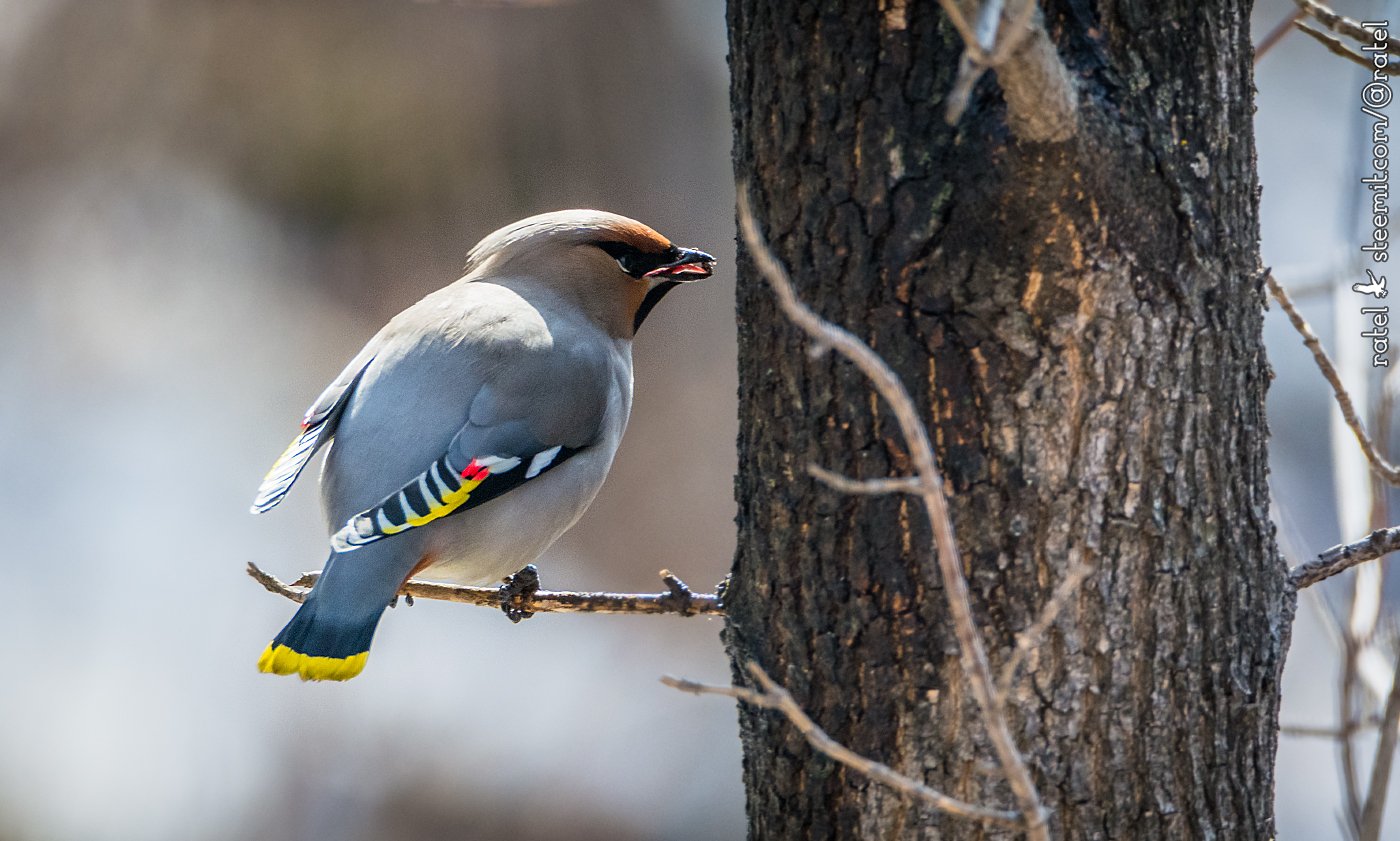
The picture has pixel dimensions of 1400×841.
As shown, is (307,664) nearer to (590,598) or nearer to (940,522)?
(590,598)

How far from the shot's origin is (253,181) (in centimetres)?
695

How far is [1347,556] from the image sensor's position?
6.13 feet

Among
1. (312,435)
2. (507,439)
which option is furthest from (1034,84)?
(312,435)

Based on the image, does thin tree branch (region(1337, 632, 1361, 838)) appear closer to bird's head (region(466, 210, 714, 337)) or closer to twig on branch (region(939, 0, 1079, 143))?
twig on branch (region(939, 0, 1079, 143))

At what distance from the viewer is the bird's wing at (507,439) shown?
106 inches

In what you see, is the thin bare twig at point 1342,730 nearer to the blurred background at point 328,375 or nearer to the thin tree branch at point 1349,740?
the thin tree branch at point 1349,740

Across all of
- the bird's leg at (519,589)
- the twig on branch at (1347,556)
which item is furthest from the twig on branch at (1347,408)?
the bird's leg at (519,589)

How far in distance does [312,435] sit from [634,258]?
2.95ft

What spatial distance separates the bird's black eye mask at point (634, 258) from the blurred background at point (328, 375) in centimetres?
335

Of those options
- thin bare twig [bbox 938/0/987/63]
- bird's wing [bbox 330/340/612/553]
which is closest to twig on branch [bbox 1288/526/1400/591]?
thin bare twig [bbox 938/0/987/63]

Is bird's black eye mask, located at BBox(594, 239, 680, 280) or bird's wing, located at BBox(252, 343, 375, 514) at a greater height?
bird's black eye mask, located at BBox(594, 239, 680, 280)

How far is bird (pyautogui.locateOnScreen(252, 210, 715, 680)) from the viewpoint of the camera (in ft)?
8.86

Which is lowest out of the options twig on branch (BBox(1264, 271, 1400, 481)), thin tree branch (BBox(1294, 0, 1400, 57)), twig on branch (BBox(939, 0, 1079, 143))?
twig on branch (BBox(1264, 271, 1400, 481))

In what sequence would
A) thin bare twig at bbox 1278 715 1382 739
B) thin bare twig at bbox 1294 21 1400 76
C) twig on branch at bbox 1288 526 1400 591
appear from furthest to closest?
thin bare twig at bbox 1294 21 1400 76 → twig on branch at bbox 1288 526 1400 591 → thin bare twig at bbox 1278 715 1382 739
